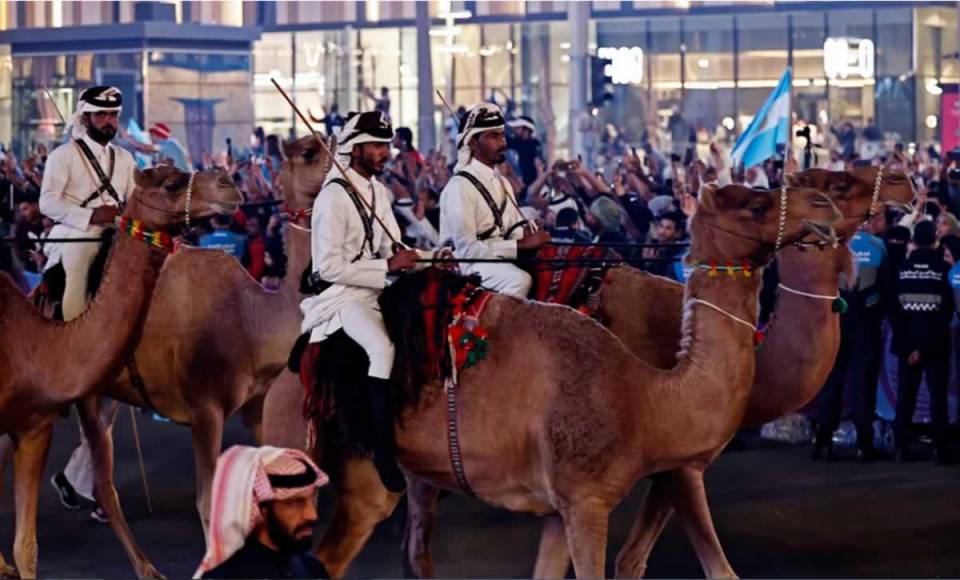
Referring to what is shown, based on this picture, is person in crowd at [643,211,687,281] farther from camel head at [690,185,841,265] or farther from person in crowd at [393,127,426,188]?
camel head at [690,185,841,265]

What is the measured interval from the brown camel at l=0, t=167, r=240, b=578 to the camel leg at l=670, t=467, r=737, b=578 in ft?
9.38

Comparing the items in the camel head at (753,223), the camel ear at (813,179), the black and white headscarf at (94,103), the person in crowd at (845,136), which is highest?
the person in crowd at (845,136)

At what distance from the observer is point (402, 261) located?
31.2ft

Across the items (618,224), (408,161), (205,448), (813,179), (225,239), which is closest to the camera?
(813,179)

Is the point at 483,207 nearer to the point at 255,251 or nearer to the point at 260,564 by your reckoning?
the point at 260,564

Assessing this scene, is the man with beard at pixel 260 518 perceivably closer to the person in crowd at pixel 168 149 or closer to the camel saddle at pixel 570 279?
the camel saddle at pixel 570 279

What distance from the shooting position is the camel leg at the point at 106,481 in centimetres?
1191

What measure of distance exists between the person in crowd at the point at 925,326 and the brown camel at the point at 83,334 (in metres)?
7.25

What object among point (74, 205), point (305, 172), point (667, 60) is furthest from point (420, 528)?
point (667, 60)

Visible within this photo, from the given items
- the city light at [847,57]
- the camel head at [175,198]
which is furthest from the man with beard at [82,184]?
the city light at [847,57]

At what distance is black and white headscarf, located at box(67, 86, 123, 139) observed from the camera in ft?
40.3

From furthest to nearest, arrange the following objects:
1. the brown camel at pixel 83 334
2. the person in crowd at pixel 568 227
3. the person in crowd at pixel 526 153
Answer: the person in crowd at pixel 526 153
the person in crowd at pixel 568 227
the brown camel at pixel 83 334

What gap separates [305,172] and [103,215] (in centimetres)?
151

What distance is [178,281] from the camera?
512 inches
